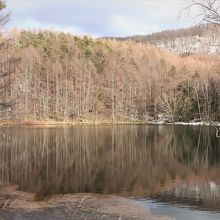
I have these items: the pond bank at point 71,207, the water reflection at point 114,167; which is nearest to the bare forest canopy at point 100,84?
the water reflection at point 114,167

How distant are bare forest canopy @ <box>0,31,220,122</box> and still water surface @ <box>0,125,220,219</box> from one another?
45.4 metres

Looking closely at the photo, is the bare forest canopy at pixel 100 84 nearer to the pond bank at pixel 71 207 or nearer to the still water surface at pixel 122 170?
the still water surface at pixel 122 170

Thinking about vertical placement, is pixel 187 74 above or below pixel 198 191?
above

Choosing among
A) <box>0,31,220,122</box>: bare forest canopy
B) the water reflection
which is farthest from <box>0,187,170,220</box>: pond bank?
<box>0,31,220,122</box>: bare forest canopy

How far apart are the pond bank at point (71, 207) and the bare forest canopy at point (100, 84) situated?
65644 millimetres

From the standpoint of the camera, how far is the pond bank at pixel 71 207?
16203mm

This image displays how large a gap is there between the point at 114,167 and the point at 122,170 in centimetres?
145

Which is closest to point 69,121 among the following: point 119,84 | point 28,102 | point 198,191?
point 28,102

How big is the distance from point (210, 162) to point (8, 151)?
1782 centimetres

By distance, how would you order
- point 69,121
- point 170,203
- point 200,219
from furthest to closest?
point 69,121
point 170,203
point 200,219

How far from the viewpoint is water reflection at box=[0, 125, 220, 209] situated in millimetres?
23094

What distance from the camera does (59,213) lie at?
16719 millimetres

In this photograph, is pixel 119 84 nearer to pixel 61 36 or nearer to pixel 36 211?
pixel 61 36

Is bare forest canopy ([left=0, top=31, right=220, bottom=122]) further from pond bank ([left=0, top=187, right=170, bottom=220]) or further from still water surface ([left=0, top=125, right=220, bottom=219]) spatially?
pond bank ([left=0, top=187, right=170, bottom=220])
